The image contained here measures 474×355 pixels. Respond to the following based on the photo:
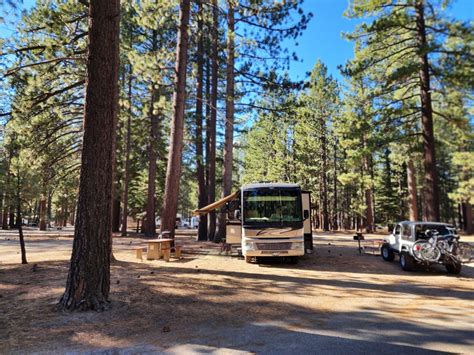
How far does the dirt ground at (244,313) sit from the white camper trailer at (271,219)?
102 cm

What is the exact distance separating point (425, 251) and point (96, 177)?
9.53 meters

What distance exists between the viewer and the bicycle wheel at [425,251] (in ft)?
33.4

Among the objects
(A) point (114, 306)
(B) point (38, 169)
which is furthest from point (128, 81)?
(A) point (114, 306)

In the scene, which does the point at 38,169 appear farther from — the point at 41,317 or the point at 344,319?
the point at 344,319

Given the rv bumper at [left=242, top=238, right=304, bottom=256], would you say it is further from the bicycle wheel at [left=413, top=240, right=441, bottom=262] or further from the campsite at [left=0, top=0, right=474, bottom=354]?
the bicycle wheel at [left=413, top=240, right=441, bottom=262]

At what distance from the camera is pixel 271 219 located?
11.8 meters

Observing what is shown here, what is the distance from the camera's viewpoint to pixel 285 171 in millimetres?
42125

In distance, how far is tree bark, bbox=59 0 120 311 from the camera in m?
6.22

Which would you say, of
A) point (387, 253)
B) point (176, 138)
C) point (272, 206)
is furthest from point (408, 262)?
point (176, 138)

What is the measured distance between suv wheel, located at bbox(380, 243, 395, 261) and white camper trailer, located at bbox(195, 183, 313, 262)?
3.69 meters

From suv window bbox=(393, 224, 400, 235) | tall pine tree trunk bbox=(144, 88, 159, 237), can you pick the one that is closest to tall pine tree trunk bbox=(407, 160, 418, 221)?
suv window bbox=(393, 224, 400, 235)

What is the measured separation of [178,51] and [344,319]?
12.1 m

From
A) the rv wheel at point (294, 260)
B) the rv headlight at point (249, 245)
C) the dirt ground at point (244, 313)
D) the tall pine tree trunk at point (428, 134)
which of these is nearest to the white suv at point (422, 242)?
the dirt ground at point (244, 313)

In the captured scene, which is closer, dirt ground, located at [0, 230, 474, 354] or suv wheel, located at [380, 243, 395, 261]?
dirt ground, located at [0, 230, 474, 354]
